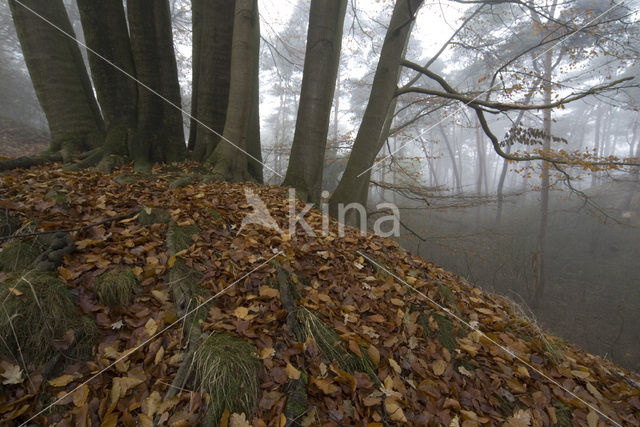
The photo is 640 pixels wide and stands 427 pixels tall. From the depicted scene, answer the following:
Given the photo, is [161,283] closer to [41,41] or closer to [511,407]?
[511,407]

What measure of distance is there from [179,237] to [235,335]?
1.04 m

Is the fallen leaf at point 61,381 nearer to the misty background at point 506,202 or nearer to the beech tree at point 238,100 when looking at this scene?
the beech tree at point 238,100

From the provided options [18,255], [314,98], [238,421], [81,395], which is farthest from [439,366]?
[314,98]

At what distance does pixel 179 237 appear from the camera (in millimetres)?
2285

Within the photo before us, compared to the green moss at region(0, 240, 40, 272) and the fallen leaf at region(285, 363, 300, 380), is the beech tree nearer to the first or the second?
the green moss at region(0, 240, 40, 272)

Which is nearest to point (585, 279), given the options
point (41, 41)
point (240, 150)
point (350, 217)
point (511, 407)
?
point (350, 217)

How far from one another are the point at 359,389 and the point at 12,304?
1932mm

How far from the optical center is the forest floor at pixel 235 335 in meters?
1.38

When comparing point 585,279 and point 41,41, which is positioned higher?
point 41,41

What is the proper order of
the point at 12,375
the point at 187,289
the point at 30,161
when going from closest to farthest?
the point at 12,375, the point at 187,289, the point at 30,161

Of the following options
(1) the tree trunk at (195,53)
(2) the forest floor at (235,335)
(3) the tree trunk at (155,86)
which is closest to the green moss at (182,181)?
(2) the forest floor at (235,335)

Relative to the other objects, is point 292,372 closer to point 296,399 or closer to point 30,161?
point 296,399

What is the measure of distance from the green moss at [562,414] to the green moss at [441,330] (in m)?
0.68

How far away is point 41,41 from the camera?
14.3 feet
